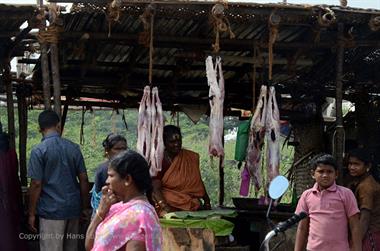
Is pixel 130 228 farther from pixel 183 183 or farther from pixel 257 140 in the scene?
pixel 183 183

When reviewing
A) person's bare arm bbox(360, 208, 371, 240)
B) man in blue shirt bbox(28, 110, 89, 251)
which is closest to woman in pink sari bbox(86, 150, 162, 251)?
man in blue shirt bbox(28, 110, 89, 251)

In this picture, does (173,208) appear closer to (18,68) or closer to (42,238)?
(42,238)

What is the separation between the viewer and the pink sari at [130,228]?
378cm

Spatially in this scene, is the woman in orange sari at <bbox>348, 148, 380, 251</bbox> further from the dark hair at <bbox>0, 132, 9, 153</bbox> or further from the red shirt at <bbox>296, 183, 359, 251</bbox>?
the dark hair at <bbox>0, 132, 9, 153</bbox>

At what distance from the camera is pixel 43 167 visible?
657 centimetres

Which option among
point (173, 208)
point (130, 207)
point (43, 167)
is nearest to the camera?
point (130, 207)

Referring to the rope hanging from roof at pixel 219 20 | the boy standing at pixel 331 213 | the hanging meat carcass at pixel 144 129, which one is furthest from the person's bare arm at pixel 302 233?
the rope hanging from roof at pixel 219 20

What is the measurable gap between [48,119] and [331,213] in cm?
266

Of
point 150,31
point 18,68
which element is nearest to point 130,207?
point 150,31

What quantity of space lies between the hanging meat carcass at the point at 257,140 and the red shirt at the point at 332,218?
98cm

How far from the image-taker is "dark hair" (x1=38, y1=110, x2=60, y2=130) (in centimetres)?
656

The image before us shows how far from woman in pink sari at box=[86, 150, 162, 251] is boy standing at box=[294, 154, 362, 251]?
248cm

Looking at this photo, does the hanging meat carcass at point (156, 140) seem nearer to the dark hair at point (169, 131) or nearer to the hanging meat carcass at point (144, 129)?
the hanging meat carcass at point (144, 129)

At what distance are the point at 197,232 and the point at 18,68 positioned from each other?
4522 millimetres
